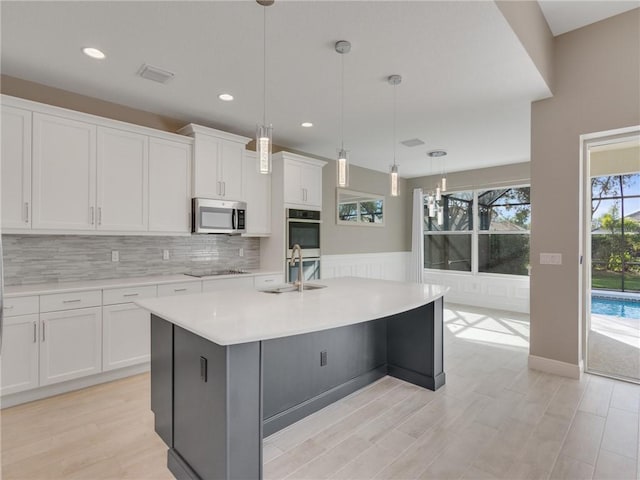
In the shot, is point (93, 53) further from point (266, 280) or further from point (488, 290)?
point (488, 290)

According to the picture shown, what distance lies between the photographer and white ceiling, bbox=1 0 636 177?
212 centimetres

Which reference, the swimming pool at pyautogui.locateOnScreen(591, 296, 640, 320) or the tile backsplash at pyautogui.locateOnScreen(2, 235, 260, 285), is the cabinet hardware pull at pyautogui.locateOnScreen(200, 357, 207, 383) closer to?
the tile backsplash at pyautogui.locateOnScreen(2, 235, 260, 285)

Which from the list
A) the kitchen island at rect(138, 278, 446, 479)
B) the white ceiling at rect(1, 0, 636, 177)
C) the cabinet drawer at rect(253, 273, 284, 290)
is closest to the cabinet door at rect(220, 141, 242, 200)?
the white ceiling at rect(1, 0, 636, 177)

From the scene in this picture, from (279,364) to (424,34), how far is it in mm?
2433

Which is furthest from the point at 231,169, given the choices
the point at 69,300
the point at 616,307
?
the point at 616,307

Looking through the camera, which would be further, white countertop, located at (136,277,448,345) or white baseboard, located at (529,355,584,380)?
white baseboard, located at (529,355,584,380)

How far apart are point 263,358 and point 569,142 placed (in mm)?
3358

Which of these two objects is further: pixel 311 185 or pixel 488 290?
pixel 488 290

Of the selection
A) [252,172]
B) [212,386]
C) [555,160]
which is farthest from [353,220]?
[212,386]

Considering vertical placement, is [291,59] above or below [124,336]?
above

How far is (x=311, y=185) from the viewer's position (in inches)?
194

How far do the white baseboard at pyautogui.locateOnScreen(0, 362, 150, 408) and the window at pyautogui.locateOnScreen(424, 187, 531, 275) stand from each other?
5.12m

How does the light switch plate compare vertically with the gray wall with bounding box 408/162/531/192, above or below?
below

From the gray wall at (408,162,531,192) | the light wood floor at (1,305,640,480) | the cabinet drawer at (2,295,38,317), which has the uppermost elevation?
the gray wall at (408,162,531,192)
